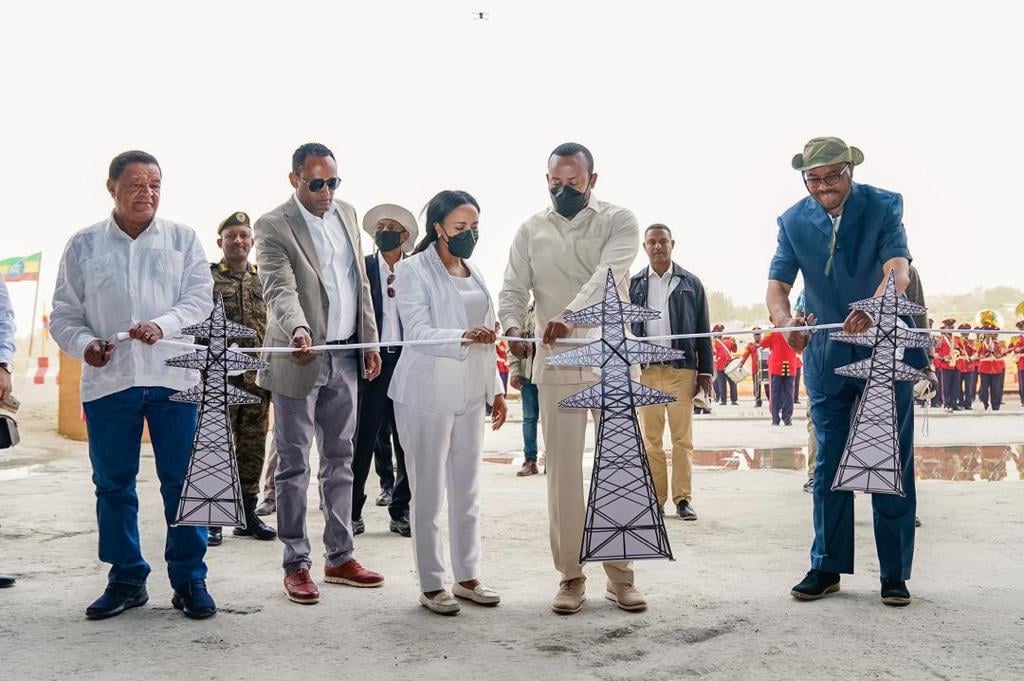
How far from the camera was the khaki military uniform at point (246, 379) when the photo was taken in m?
6.42

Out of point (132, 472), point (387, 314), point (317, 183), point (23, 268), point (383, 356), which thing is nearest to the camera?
point (132, 472)

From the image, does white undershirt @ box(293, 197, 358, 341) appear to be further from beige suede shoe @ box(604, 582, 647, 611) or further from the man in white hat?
beige suede shoe @ box(604, 582, 647, 611)

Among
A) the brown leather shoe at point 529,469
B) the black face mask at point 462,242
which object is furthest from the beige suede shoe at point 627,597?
the brown leather shoe at point 529,469

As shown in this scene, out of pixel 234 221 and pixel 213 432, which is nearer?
pixel 213 432

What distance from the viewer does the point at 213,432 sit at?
425cm

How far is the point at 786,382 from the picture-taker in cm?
1533

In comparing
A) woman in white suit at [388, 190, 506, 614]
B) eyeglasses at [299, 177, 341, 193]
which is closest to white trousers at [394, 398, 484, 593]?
woman in white suit at [388, 190, 506, 614]

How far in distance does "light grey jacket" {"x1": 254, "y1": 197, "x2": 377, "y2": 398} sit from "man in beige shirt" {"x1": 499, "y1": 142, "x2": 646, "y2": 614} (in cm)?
93

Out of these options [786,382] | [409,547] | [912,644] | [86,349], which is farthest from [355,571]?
[786,382]

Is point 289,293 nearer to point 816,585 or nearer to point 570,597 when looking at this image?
point 570,597

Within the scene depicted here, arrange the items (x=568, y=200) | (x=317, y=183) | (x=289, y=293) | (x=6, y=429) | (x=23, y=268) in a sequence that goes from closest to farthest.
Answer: (x=568, y=200) < (x=289, y=293) < (x=317, y=183) < (x=6, y=429) < (x=23, y=268)

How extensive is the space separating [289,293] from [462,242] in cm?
90

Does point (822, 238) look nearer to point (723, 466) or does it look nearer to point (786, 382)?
point (723, 466)

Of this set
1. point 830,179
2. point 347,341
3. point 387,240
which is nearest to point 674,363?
point 387,240
